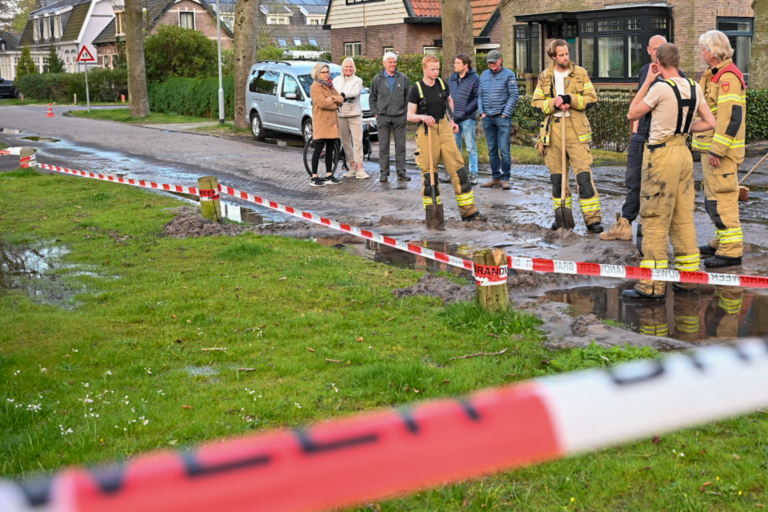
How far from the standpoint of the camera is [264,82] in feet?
76.6

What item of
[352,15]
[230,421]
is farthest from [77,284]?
[352,15]

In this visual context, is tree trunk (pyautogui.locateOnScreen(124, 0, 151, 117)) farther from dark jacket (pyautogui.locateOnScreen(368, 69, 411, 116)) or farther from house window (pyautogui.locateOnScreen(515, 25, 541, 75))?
dark jacket (pyautogui.locateOnScreen(368, 69, 411, 116))

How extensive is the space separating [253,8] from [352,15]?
1529cm

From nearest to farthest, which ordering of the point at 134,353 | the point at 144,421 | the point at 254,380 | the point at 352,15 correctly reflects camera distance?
the point at 144,421
the point at 254,380
the point at 134,353
the point at 352,15

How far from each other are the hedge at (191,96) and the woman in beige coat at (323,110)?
59.5ft

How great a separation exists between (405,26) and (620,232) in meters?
29.9

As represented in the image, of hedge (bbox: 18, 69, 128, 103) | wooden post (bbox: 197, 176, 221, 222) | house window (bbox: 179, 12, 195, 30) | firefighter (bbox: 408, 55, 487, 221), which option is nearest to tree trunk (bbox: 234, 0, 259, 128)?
wooden post (bbox: 197, 176, 221, 222)

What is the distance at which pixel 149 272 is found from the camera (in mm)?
8703

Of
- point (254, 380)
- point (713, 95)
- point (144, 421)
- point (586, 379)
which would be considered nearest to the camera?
point (586, 379)

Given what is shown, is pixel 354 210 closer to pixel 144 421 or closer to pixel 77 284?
pixel 77 284

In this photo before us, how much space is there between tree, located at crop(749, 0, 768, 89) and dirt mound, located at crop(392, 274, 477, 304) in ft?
49.9

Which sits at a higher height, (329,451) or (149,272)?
(329,451)

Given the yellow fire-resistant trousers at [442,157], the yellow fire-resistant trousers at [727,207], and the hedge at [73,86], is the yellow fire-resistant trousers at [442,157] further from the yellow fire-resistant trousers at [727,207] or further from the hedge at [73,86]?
the hedge at [73,86]

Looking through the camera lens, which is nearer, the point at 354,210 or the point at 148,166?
the point at 354,210
